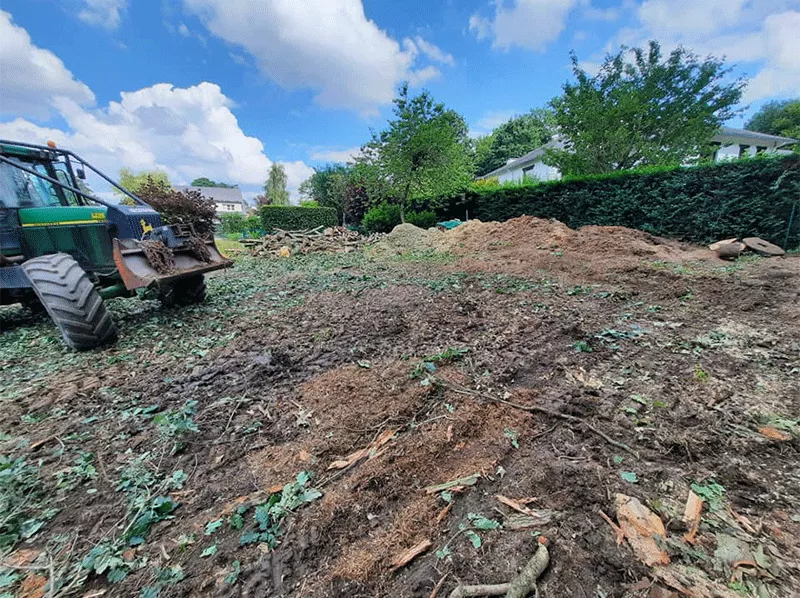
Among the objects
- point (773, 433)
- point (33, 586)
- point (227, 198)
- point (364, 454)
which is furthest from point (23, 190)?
point (227, 198)

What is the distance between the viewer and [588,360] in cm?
295

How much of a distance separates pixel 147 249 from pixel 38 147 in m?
2.31

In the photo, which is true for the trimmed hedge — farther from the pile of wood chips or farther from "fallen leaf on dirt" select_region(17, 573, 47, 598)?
"fallen leaf on dirt" select_region(17, 573, 47, 598)

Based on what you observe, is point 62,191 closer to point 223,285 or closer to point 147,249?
→ point 147,249

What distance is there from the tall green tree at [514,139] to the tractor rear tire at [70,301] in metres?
36.5

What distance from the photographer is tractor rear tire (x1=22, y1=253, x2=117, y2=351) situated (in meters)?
3.49

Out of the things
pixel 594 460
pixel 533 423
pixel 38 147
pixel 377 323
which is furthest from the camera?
pixel 38 147

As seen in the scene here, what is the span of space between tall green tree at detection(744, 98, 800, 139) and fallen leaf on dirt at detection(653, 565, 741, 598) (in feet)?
132

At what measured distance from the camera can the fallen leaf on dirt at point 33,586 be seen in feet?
4.37

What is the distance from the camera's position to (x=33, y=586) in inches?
53.8

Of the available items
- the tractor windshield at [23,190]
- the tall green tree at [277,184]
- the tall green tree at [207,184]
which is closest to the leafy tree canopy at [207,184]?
the tall green tree at [207,184]

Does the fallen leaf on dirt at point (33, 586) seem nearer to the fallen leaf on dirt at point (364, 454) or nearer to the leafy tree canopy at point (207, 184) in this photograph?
the fallen leaf on dirt at point (364, 454)

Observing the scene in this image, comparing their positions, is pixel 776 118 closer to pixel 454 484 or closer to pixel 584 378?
pixel 584 378

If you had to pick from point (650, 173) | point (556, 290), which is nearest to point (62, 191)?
point (556, 290)
